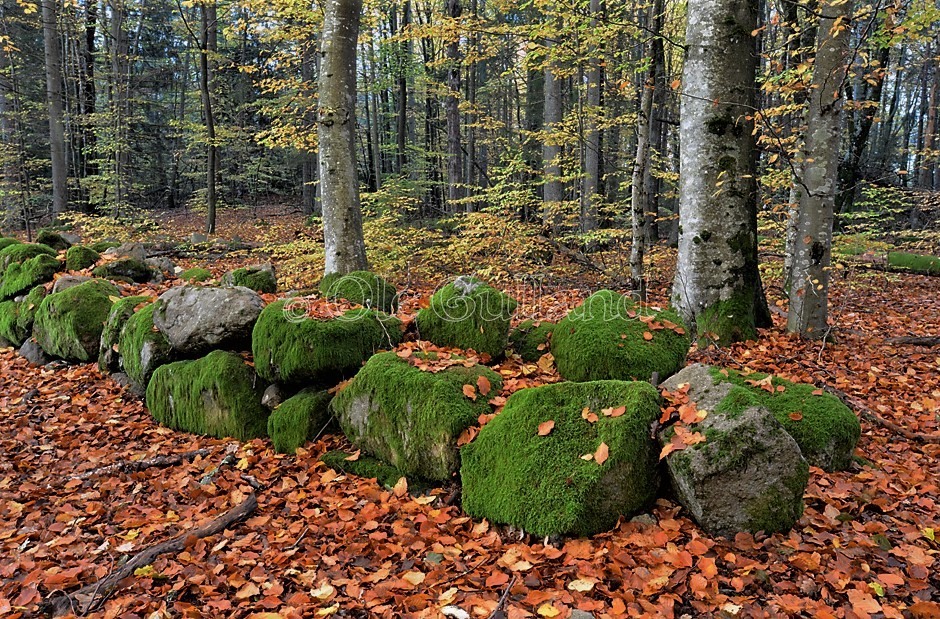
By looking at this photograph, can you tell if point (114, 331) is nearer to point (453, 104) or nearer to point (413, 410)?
point (413, 410)

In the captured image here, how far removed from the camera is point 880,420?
430 cm

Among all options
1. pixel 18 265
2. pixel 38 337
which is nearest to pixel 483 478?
pixel 38 337

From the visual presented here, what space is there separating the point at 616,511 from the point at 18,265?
10.2 metres

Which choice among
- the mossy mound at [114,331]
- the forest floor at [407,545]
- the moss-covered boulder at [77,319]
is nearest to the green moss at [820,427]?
the forest floor at [407,545]

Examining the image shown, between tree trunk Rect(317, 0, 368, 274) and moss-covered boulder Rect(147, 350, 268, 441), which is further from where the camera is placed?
tree trunk Rect(317, 0, 368, 274)

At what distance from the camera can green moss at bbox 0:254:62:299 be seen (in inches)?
317

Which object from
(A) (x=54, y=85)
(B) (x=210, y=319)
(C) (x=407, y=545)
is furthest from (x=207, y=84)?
(C) (x=407, y=545)

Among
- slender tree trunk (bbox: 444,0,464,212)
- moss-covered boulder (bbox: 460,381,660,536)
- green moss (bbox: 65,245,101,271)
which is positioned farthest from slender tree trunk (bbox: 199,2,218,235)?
moss-covered boulder (bbox: 460,381,660,536)

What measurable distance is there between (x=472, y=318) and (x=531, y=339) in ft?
2.07

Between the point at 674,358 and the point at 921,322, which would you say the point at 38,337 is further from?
the point at 921,322

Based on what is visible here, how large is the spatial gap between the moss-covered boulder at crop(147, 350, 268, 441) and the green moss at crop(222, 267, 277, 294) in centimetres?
214

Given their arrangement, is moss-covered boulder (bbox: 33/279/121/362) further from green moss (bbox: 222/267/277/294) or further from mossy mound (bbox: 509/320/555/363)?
mossy mound (bbox: 509/320/555/363)

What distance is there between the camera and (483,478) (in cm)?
338

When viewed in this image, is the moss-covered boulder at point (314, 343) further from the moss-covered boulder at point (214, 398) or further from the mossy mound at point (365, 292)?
the mossy mound at point (365, 292)
